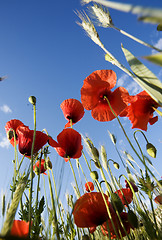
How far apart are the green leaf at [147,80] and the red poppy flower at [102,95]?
1.18 ft

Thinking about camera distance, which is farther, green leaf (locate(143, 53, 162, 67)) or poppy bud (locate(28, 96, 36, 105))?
poppy bud (locate(28, 96, 36, 105))

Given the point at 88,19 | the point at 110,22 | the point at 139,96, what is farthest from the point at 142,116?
the point at 88,19

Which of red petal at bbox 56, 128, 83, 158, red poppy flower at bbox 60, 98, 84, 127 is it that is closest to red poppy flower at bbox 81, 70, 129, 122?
red poppy flower at bbox 60, 98, 84, 127

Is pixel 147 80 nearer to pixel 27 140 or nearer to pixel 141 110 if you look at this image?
pixel 141 110

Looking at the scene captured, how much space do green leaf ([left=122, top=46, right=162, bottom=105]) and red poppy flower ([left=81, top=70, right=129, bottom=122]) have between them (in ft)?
1.18

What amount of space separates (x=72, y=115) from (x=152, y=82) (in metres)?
0.66

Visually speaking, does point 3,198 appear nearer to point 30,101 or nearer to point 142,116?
point 30,101

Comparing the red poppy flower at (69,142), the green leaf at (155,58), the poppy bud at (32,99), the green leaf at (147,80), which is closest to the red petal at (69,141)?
the red poppy flower at (69,142)

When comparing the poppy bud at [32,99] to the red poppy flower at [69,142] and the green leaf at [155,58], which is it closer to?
the red poppy flower at [69,142]

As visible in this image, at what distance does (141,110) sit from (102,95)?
284mm

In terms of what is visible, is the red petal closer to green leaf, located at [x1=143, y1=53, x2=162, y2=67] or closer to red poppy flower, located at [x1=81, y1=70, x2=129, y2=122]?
red poppy flower, located at [x1=81, y1=70, x2=129, y2=122]

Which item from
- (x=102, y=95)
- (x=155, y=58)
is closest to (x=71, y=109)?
(x=102, y=95)

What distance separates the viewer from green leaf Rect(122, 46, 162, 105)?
20.9 inches

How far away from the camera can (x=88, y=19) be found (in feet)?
3.61
